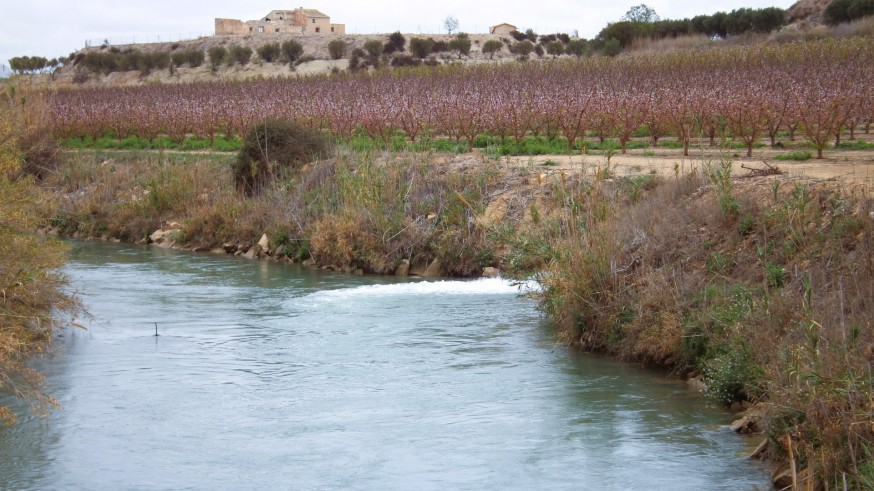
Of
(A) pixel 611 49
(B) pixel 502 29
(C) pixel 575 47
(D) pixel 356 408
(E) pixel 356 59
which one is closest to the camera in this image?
(D) pixel 356 408

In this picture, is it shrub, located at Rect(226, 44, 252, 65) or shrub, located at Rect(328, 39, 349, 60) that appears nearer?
shrub, located at Rect(328, 39, 349, 60)

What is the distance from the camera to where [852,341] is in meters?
8.46

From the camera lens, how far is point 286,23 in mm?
115438

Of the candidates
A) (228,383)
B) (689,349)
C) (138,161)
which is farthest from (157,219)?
(689,349)

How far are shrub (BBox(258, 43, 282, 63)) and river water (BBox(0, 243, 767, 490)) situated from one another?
221 ft

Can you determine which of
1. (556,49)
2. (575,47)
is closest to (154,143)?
(575,47)

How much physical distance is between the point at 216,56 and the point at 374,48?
41.1 ft

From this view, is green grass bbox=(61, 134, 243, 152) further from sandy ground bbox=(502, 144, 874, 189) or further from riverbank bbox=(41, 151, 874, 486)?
sandy ground bbox=(502, 144, 874, 189)

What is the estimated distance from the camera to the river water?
9.23 metres

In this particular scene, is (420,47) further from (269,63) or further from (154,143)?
(154,143)

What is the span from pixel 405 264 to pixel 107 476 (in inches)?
458

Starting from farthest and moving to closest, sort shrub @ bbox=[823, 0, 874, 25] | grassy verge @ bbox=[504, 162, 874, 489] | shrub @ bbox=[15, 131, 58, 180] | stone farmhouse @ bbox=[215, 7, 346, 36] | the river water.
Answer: stone farmhouse @ bbox=[215, 7, 346, 36] → shrub @ bbox=[823, 0, 874, 25] → shrub @ bbox=[15, 131, 58, 180] → the river water → grassy verge @ bbox=[504, 162, 874, 489]

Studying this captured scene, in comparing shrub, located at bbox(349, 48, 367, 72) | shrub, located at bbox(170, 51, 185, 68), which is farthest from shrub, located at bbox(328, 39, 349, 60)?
shrub, located at bbox(170, 51, 185, 68)

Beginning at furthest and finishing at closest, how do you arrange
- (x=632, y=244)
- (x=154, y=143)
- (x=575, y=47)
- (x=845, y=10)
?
1. (x=575, y=47)
2. (x=845, y=10)
3. (x=154, y=143)
4. (x=632, y=244)
